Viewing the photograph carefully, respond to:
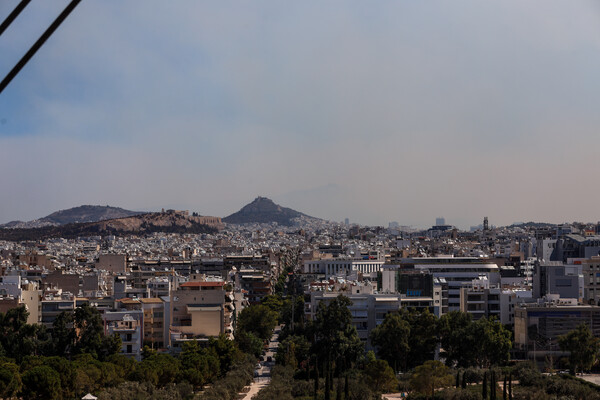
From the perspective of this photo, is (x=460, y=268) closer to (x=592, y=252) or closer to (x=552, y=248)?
(x=592, y=252)

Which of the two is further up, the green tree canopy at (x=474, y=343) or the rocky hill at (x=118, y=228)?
the rocky hill at (x=118, y=228)

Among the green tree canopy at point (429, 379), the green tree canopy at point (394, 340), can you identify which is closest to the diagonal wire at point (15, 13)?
the green tree canopy at point (429, 379)

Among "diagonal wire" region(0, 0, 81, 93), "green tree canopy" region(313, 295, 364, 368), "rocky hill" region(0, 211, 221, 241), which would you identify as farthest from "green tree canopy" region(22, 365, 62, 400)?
"rocky hill" region(0, 211, 221, 241)

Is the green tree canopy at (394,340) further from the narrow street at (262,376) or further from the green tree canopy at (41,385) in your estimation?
the green tree canopy at (41,385)

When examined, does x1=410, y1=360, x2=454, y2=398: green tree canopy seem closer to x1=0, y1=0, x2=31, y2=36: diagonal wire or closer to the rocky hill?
x1=0, y1=0, x2=31, y2=36: diagonal wire

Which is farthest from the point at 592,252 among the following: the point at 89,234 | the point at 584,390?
the point at 89,234

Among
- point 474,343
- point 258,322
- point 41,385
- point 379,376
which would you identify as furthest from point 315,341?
point 41,385

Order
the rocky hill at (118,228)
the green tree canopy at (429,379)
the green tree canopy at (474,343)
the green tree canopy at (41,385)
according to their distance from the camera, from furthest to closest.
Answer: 1. the rocky hill at (118,228)
2. the green tree canopy at (474,343)
3. the green tree canopy at (429,379)
4. the green tree canopy at (41,385)

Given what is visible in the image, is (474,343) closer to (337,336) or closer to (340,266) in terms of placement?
(337,336)

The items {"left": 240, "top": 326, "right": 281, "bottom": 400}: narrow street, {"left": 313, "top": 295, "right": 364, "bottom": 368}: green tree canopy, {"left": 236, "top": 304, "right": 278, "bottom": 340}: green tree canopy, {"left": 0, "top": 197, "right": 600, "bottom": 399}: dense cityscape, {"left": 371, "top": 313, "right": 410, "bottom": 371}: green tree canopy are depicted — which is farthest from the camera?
{"left": 236, "top": 304, "right": 278, "bottom": 340}: green tree canopy
